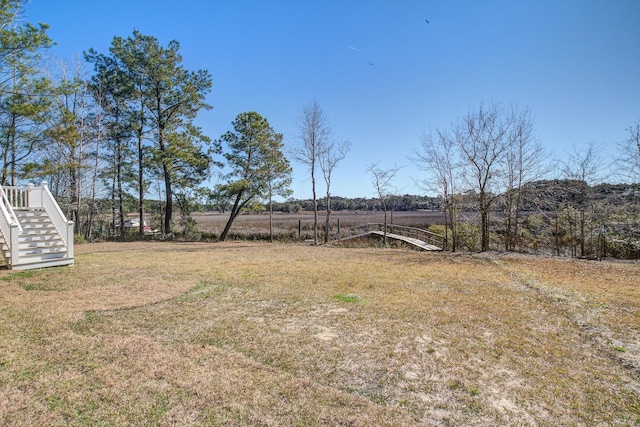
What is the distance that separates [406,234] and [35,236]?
17295 mm

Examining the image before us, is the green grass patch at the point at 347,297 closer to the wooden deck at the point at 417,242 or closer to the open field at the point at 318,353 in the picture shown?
the open field at the point at 318,353

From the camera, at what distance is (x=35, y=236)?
781cm

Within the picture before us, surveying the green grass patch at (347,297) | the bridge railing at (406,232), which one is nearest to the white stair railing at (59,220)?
the green grass patch at (347,297)

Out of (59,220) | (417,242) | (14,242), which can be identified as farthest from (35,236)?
(417,242)

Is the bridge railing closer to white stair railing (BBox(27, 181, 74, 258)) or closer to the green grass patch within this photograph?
the green grass patch

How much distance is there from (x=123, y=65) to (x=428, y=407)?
19122mm

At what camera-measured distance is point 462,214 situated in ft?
41.8

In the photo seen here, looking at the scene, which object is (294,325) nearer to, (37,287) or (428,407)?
(428,407)

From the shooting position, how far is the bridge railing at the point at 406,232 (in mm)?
16641

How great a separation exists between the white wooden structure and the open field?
1097 millimetres

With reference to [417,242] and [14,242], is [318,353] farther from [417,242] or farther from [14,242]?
[417,242]

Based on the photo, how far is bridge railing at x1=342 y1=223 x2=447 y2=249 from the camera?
16.6 meters

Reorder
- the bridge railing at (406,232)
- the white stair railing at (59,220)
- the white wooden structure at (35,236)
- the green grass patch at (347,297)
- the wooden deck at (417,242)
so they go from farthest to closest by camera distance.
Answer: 1. the bridge railing at (406,232)
2. the wooden deck at (417,242)
3. the white stair railing at (59,220)
4. the white wooden structure at (35,236)
5. the green grass patch at (347,297)

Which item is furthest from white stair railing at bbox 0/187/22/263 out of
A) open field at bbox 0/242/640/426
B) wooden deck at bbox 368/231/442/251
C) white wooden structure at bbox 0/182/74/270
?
wooden deck at bbox 368/231/442/251
